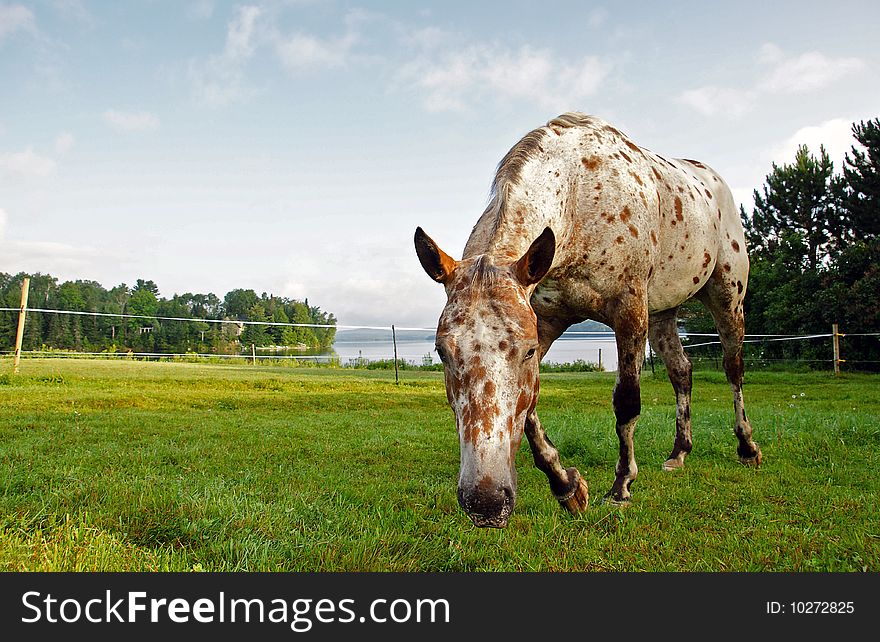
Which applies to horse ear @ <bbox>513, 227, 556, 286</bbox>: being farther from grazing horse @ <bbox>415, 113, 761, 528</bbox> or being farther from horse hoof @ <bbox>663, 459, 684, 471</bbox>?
horse hoof @ <bbox>663, 459, 684, 471</bbox>

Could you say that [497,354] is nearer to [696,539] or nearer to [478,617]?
[478,617]

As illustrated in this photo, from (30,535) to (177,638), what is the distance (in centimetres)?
109

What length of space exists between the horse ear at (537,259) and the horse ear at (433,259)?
0.35 metres

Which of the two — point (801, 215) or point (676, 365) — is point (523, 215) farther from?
point (801, 215)

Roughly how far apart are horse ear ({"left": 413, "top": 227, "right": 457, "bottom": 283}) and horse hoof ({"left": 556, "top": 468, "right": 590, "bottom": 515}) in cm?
150

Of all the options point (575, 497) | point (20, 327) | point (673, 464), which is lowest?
point (673, 464)

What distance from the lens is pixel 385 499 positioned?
3691 mm

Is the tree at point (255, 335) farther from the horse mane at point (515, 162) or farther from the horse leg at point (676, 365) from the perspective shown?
the horse mane at point (515, 162)

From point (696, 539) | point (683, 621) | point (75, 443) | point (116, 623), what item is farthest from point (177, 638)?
point (75, 443)

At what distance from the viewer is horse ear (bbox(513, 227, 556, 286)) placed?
108 inches

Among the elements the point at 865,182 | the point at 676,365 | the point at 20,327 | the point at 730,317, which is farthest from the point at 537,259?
the point at 865,182

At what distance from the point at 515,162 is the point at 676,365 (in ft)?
11.0

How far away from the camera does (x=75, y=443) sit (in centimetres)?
559

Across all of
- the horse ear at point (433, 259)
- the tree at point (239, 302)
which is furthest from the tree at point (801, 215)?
the tree at point (239, 302)
